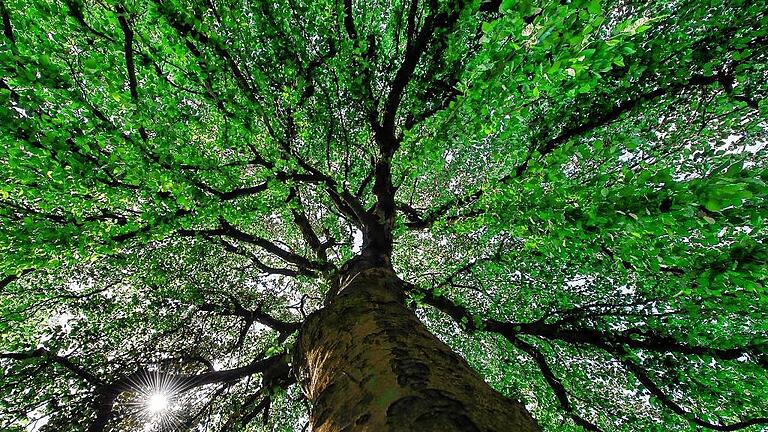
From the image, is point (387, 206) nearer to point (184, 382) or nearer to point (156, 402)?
point (184, 382)

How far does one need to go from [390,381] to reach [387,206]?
495 cm

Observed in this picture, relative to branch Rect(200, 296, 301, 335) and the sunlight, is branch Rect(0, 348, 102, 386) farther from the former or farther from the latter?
branch Rect(200, 296, 301, 335)

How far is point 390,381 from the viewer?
2082 millimetres

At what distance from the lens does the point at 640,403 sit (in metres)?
7.69

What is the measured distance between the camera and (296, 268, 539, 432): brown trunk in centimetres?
174

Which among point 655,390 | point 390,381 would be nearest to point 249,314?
point 390,381

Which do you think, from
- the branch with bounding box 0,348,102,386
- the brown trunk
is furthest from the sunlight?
the brown trunk

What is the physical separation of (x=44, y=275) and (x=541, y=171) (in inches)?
454

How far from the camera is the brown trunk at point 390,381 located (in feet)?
5.70

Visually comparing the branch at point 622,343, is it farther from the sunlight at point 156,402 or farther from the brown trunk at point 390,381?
the sunlight at point 156,402

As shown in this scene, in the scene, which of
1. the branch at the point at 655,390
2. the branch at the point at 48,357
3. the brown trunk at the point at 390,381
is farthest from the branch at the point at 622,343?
the branch at the point at 48,357

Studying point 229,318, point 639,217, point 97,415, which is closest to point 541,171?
point 639,217

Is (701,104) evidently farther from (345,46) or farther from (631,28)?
(345,46)

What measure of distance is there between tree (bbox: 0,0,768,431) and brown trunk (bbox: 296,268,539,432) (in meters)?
0.02
